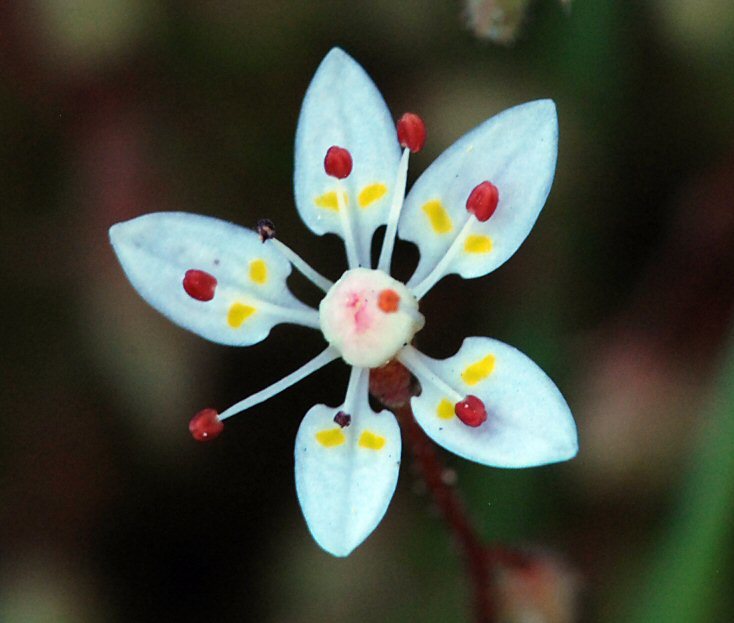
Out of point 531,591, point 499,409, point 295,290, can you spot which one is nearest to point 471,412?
point 499,409

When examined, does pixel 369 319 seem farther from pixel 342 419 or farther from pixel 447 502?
pixel 447 502

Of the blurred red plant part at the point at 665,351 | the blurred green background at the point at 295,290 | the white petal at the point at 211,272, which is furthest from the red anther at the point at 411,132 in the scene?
the blurred red plant part at the point at 665,351

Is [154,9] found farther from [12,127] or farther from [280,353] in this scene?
[280,353]

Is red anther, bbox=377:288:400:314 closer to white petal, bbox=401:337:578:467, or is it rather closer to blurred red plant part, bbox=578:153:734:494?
white petal, bbox=401:337:578:467

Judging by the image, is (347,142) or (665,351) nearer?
(347,142)

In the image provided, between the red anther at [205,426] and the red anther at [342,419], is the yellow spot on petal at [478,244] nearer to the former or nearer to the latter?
the red anther at [342,419]

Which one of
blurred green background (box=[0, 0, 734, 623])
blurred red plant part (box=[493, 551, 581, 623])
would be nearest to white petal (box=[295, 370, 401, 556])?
blurred red plant part (box=[493, 551, 581, 623])

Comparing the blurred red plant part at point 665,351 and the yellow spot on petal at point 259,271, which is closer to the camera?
the yellow spot on petal at point 259,271

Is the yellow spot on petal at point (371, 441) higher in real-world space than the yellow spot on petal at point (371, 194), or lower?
lower
